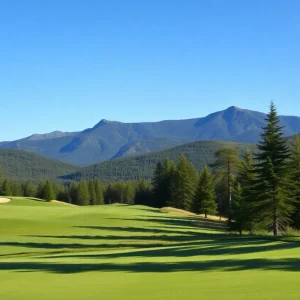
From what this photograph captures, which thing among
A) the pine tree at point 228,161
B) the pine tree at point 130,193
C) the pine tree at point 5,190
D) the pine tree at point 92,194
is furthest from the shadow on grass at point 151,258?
the pine tree at point 92,194

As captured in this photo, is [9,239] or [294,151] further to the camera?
[294,151]

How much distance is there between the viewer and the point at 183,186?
8919cm

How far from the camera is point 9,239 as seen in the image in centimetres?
3762

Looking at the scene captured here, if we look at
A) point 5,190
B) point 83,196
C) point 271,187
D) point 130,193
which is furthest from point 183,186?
point 5,190

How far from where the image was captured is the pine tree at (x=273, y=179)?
4084cm

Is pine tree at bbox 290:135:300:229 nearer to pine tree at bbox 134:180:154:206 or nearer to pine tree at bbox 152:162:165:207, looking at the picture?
pine tree at bbox 152:162:165:207

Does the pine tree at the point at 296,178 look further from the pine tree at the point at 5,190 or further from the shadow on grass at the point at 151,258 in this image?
the pine tree at the point at 5,190

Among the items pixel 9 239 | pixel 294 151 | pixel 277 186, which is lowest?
pixel 9 239

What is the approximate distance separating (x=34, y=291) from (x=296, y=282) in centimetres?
717

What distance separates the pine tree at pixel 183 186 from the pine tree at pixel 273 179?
151ft

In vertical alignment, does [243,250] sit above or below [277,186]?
below

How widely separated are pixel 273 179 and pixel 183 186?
48.7 m

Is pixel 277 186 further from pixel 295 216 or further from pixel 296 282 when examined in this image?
pixel 296 282

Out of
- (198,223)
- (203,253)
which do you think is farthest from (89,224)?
(203,253)
